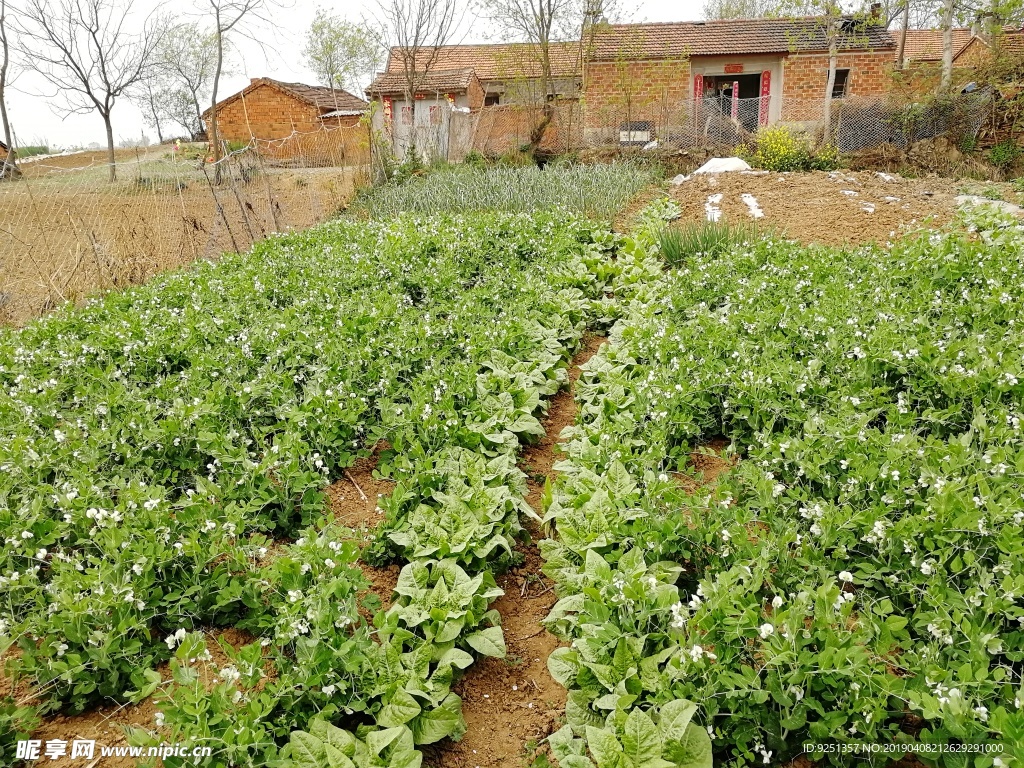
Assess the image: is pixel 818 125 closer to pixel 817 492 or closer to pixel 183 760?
pixel 817 492

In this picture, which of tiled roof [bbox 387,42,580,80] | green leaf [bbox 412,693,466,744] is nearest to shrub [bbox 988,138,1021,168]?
tiled roof [bbox 387,42,580,80]

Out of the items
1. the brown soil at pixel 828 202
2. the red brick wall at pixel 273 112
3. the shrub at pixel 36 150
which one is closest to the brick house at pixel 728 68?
the brown soil at pixel 828 202

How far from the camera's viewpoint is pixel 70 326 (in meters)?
5.38

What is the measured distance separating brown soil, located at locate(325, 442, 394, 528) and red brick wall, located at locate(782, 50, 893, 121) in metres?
23.5

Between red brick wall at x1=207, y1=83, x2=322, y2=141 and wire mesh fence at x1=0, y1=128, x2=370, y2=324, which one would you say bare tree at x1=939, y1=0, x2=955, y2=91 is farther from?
red brick wall at x1=207, y1=83, x2=322, y2=141

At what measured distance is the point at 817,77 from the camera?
897 inches

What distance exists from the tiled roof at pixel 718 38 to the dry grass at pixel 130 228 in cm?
1303

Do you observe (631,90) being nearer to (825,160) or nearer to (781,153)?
(781,153)

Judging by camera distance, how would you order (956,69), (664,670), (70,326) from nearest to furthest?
(664,670) → (70,326) → (956,69)

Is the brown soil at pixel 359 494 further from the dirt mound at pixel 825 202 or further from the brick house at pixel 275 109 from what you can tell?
the brick house at pixel 275 109

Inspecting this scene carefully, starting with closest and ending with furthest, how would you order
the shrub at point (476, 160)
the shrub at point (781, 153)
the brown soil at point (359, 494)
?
1. the brown soil at point (359, 494)
2. the shrub at point (781, 153)
3. the shrub at point (476, 160)

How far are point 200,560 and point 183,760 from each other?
83 cm

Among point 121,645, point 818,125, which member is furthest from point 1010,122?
point 121,645

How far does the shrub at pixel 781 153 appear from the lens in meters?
15.8
